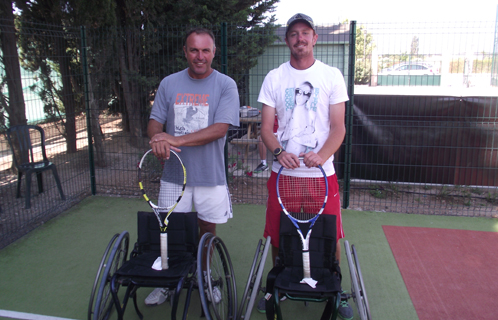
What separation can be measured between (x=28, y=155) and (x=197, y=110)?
3.15 meters

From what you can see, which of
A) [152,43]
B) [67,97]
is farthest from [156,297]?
[152,43]

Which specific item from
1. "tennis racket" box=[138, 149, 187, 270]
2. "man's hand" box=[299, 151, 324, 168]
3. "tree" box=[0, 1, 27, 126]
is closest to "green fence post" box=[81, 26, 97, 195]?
"tree" box=[0, 1, 27, 126]

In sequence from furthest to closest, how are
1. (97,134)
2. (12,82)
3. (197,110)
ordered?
1. (97,134)
2. (12,82)
3. (197,110)

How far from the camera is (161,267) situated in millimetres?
2219

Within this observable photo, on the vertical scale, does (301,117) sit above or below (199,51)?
below

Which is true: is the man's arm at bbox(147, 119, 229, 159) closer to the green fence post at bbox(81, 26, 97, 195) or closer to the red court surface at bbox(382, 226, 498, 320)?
the red court surface at bbox(382, 226, 498, 320)

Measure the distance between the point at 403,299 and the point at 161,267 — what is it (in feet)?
6.11

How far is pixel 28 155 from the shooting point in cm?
465

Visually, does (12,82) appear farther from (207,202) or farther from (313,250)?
(313,250)

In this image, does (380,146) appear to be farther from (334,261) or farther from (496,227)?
(334,261)

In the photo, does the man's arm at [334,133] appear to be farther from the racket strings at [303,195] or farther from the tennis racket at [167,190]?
the tennis racket at [167,190]

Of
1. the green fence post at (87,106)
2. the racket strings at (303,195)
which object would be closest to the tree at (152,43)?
the green fence post at (87,106)

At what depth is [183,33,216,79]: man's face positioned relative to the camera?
8.08ft

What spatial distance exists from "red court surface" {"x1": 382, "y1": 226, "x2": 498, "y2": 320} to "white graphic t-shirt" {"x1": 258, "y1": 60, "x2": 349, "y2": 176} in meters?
1.37
